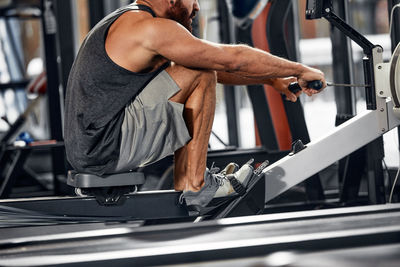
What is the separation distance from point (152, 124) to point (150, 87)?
0.15 m

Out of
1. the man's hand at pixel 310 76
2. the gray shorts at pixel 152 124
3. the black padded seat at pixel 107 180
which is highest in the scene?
the man's hand at pixel 310 76

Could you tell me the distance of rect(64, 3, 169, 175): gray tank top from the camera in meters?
2.14

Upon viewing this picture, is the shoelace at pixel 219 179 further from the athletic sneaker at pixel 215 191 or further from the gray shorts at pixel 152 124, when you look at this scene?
the gray shorts at pixel 152 124

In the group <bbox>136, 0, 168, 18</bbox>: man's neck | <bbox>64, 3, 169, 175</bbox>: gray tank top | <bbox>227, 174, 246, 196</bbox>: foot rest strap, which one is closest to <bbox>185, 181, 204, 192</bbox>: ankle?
<bbox>227, 174, 246, 196</bbox>: foot rest strap

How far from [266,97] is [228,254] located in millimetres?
2453

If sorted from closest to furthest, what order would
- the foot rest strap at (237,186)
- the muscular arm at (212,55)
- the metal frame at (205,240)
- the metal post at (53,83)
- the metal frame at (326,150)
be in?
the metal frame at (205,240) < the muscular arm at (212,55) < the foot rest strap at (237,186) < the metal frame at (326,150) < the metal post at (53,83)

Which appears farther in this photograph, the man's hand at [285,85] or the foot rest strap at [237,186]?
the man's hand at [285,85]

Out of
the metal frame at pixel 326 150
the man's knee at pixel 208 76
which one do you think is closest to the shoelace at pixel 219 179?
the metal frame at pixel 326 150

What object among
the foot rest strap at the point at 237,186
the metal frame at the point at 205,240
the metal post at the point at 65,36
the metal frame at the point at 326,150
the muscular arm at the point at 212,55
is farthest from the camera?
the metal post at the point at 65,36

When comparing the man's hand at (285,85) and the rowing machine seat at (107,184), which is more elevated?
the man's hand at (285,85)

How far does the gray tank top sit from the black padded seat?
28 mm

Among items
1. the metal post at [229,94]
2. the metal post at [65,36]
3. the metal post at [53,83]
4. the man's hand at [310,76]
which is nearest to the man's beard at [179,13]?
the man's hand at [310,76]

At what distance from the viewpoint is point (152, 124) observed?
7.33ft

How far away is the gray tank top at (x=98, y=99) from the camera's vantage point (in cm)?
214
